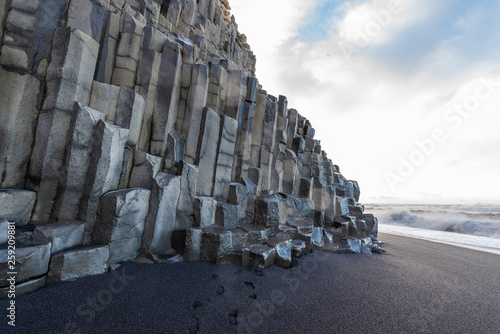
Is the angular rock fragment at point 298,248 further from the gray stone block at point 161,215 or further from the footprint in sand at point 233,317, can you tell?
the gray stone block at point 161,215

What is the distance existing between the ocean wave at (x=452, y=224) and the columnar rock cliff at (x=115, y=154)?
52.9 feet

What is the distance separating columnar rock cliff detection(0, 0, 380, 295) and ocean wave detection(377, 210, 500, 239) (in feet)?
52.9

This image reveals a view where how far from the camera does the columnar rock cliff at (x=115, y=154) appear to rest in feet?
7.32

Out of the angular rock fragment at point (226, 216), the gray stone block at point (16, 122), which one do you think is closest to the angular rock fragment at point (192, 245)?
the angular rock fragment at point (226, 216)

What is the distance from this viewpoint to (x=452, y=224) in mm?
14594

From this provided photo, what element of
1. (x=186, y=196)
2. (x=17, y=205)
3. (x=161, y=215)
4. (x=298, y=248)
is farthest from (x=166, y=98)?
(x=298, y=248)

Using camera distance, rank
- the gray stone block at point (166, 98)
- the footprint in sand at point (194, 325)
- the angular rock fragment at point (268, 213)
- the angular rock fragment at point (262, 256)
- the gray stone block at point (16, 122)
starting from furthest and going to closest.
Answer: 1. the angular rock fragment at point (268, 213)
2. the gray stone block at point (166, 98)
3. the angular rock fragment at point (262, 256)
4. the gray stone block at point (16, 122)
5. the footprint in sand at point (194, 325)

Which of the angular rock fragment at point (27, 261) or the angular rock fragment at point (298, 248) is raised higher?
the angular rock fragment at point (27, 261)

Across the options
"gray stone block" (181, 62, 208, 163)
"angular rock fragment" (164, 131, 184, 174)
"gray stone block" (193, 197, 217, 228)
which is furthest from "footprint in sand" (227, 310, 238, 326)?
"gray stone block" (181, 62, 208, 163)

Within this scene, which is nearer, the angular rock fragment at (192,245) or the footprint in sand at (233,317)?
the footprint in sand at (233,317)

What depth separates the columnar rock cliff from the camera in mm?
2230

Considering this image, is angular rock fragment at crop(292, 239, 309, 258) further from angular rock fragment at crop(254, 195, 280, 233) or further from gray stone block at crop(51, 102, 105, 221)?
gray stone block at crop(51, 102, 105, 221)

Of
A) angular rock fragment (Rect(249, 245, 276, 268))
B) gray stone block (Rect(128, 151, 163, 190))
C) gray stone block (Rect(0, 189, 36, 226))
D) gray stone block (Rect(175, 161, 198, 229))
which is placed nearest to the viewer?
gray stone block (Rect(0, 189, 36, 226))

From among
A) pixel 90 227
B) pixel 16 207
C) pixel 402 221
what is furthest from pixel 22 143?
pixel 402 221
